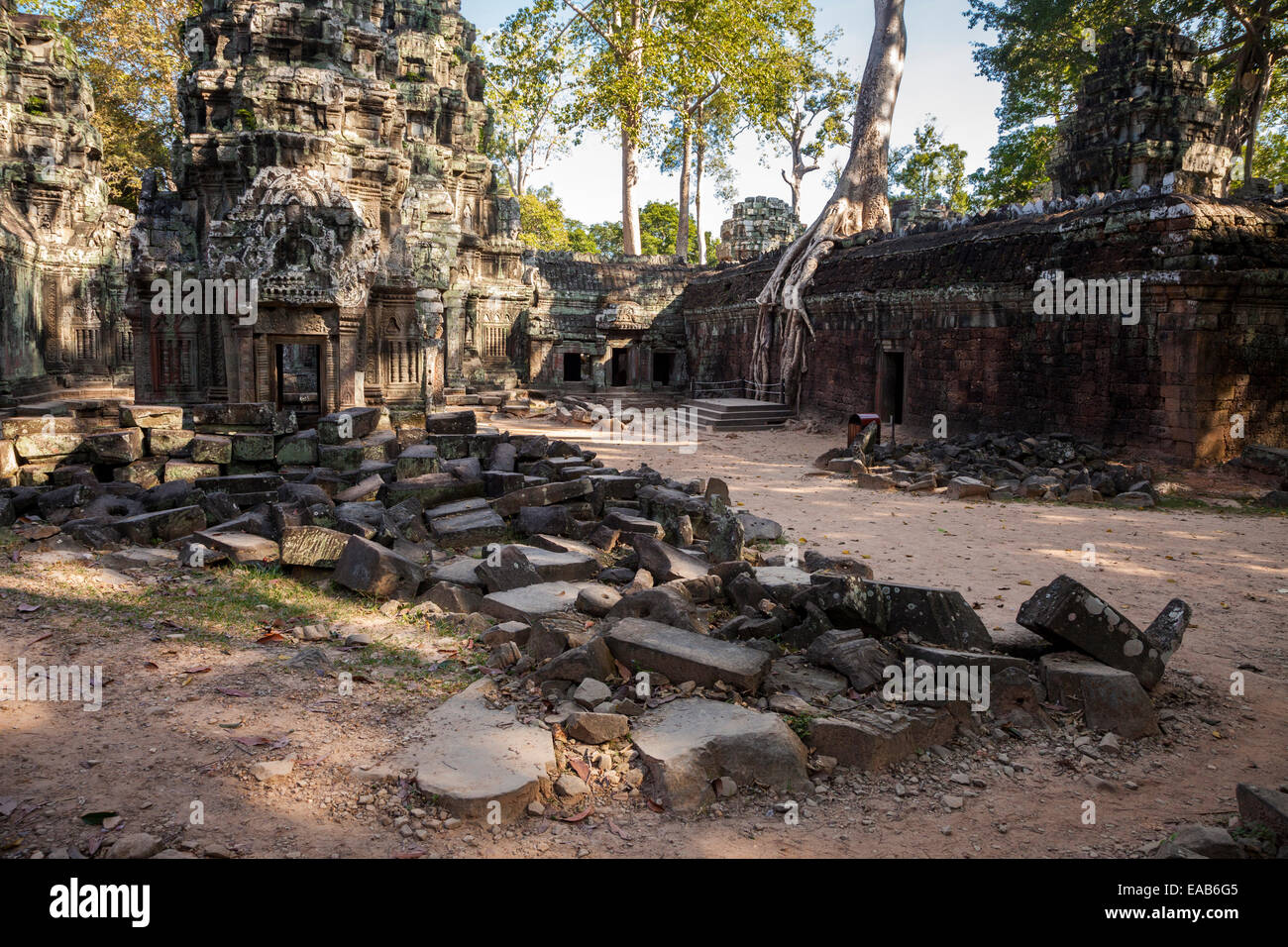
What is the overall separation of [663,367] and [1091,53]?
14695 millimetres

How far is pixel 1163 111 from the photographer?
16.1 meters

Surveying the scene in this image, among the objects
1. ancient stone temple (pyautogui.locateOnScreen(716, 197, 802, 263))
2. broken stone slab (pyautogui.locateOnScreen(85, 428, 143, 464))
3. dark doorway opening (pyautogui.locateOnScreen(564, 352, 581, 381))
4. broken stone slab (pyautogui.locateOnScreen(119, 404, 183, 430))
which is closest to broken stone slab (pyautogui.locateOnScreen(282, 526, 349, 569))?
broken stone slab (pyautogui.locateOnScreen(85, 428, 143, 464))

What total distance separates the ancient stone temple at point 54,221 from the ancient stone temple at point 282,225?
17.8 feet

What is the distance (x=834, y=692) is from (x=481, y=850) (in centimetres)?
203

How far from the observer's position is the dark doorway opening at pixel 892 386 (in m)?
16.2

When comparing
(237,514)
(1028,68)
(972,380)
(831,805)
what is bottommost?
(831,805)

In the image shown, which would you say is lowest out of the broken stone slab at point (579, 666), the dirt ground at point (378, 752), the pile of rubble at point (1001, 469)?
the dirt ground at point (378, 752)

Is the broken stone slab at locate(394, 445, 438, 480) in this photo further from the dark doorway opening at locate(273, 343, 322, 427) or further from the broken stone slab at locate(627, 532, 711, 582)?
the dark doorway opening at locate(273, 343, 322, 427)

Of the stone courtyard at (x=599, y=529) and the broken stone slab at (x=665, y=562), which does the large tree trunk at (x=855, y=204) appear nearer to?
the stone courtyard at (x=599, y=529)

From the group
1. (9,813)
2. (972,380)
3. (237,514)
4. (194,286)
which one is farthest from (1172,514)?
(194,286)

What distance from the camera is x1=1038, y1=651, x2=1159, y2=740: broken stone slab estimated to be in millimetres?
4078

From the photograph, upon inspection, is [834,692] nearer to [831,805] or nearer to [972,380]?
[831,805]

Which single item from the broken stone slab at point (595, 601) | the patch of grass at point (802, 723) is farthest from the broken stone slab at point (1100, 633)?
the broken stone slab at point (595, 601)

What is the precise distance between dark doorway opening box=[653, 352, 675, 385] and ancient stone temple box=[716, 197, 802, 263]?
14.5 ft
